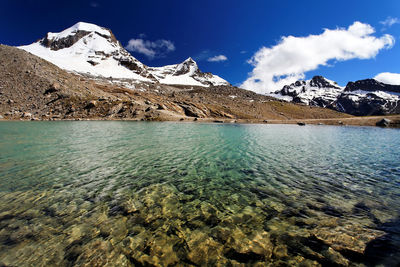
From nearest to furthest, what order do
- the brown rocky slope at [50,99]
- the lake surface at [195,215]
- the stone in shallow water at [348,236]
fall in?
the lake surface at [195,215] < the stone in shallow water at [348,236] < the brown rocky slope at [50,99]

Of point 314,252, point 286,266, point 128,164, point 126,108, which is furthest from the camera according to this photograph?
point 126,108

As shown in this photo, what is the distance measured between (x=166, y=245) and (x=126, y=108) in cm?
8372

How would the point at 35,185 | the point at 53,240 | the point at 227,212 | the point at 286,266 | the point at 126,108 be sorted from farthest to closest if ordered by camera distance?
the point at 126,108 → the point at 35,185 → the point at 227,212 → the point at 53,240 → the point at 286,266

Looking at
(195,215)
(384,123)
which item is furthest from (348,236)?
(384,123)

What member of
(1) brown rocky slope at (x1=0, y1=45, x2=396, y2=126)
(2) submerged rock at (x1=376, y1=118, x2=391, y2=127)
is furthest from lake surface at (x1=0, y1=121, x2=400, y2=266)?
(2) submerged rock at (x1=376, y1=118, x2=391, y2=127)

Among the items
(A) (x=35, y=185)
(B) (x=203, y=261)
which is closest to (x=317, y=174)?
(B) (x=203, y=261)

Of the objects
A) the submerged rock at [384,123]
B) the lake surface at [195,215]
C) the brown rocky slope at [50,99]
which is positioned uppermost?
the brown rocky slope at [50,99]

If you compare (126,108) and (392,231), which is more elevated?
(126,108)

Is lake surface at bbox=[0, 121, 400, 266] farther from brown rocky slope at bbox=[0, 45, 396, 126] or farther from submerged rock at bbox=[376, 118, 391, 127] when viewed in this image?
submerged rock at bbox=[376, 118, 391, 127]

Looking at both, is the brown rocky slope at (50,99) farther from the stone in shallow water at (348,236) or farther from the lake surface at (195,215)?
the stone in shallow water at (348,236)

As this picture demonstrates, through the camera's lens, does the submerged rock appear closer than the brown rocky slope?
No

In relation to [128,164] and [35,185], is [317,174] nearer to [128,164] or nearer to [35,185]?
[128,164]

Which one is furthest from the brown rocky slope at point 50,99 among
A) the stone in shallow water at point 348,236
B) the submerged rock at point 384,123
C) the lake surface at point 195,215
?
the submerged rock at point 384,123

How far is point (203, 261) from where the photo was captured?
504 cm
